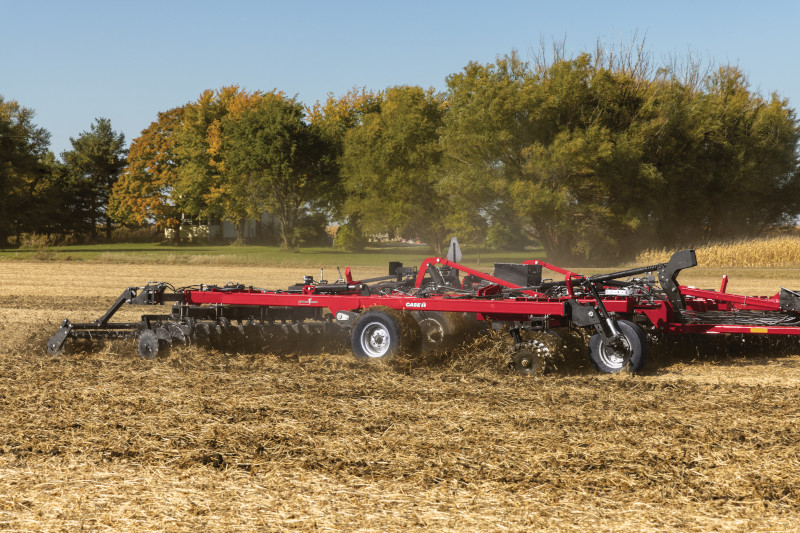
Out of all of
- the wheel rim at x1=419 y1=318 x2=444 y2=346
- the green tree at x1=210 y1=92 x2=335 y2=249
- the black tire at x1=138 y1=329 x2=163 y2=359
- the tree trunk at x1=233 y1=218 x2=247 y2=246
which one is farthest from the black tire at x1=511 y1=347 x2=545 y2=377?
the tree trunk at x1=233 y1=218 x2=247 y2=246

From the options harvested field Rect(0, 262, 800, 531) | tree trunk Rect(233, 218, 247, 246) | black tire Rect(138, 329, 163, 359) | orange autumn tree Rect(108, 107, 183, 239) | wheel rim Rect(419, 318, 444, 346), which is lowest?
harvested field Rect(0, 262, 800, 531)

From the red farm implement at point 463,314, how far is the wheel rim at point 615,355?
12 mm

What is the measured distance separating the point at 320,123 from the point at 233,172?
9.01 m

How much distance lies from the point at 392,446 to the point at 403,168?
46.1m

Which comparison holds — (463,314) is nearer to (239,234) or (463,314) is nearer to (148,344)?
(148,344)

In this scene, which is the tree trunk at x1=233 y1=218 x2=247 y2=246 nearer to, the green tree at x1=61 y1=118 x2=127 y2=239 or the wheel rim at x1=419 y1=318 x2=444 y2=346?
the green tree at x1=61 y1=118 x2=127 y2=239

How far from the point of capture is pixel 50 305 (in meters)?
18.3

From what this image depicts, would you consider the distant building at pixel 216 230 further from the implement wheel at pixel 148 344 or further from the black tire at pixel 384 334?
the black tire at pixel 384 334

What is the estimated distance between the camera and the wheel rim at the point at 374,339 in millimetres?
10312

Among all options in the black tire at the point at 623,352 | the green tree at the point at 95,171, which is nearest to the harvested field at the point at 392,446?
the black tire at the point at 623,352

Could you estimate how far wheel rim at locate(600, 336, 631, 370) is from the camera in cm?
942

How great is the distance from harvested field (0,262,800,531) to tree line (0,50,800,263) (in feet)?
107

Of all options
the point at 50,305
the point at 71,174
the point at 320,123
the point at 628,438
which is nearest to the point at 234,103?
the point at 320,123

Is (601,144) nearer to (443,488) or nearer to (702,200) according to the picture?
(702,200)
